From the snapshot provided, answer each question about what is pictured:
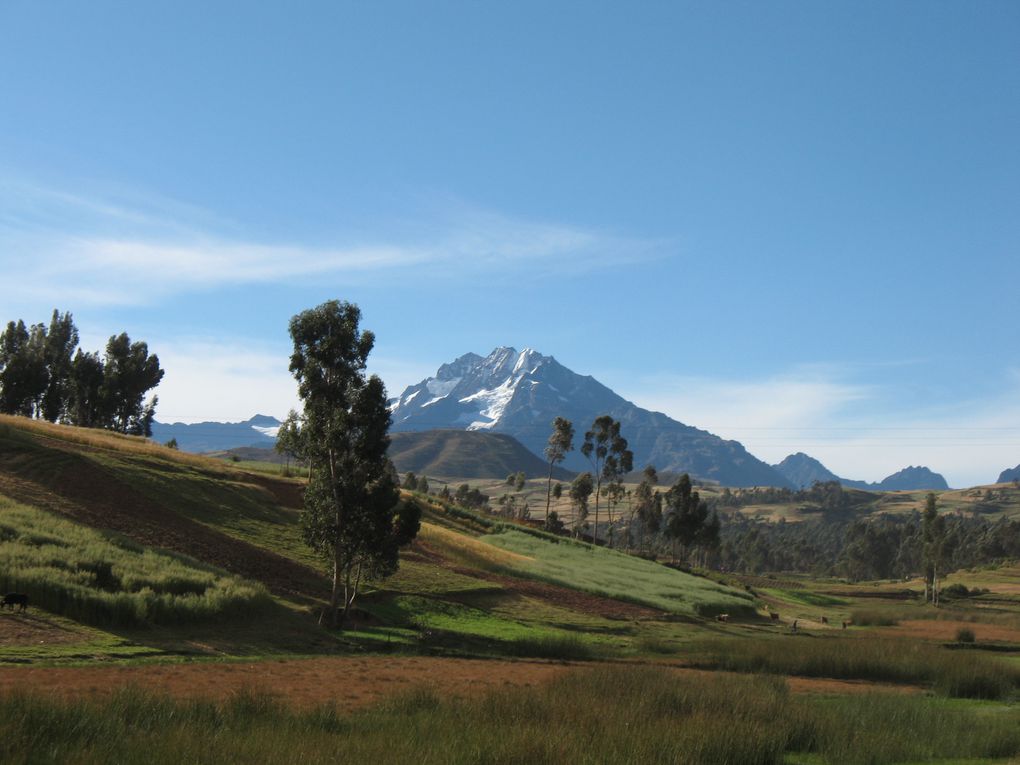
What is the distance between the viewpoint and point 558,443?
134875 mm

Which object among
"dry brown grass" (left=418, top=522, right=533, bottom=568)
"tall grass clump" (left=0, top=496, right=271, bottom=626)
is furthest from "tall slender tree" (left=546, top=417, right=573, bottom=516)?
"tall grass clump" (left=0, top=496, right=271, bottom=626)

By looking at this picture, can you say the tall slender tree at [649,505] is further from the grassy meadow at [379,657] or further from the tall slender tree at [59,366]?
the tall slender tree at [59,366]

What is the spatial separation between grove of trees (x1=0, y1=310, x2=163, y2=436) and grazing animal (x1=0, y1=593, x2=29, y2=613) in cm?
9958

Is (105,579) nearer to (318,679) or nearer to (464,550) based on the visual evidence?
(318,679)

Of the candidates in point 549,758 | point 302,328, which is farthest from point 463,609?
point 549,758

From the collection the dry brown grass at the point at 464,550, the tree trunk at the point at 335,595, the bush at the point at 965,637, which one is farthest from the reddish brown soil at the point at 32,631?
the bush at the point at 965,637

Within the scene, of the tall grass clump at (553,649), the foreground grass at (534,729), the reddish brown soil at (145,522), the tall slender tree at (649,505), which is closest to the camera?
the foreground grass at (534,729)

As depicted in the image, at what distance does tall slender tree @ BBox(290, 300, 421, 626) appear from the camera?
45.3 metres

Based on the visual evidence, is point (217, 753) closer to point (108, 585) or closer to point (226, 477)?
point (108, 585)

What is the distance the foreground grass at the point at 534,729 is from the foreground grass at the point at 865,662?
1007 cm

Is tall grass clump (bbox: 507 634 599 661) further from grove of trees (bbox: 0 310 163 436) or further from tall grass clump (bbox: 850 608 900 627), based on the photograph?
grove of trees (bbox: 0 310 163 436)

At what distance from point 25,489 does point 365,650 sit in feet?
77.0

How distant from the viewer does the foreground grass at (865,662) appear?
37438mm

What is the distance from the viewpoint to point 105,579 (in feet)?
120
